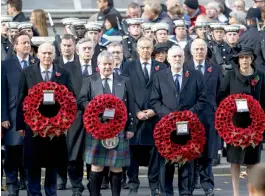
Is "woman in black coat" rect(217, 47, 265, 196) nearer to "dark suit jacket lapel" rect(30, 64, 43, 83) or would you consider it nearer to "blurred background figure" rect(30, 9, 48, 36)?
"dark suit jacket lapel" rect(30, 64, 43, 83)

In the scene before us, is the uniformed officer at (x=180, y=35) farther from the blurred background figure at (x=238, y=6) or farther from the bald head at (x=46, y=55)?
the bald head at (x=46, y=55)

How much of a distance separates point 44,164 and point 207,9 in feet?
29.8

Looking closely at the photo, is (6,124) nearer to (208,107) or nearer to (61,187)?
(61,187)

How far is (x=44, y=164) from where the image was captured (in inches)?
660

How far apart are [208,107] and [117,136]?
88.4 inches

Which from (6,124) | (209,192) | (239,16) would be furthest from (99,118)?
(239,16)

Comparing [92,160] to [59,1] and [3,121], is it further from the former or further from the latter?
[59,1]

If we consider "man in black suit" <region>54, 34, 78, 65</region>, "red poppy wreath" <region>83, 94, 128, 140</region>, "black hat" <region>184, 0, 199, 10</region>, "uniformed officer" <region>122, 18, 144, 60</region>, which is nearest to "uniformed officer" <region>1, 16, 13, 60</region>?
"man in black suit" <region>54, 34, 78, 65</region>

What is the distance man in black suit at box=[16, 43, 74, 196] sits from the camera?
54.9 feet

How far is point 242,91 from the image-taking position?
17.5 m

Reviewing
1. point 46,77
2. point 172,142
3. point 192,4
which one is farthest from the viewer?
point 192,4

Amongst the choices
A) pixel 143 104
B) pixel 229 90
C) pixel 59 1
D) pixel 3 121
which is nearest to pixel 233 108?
pixel 229 90

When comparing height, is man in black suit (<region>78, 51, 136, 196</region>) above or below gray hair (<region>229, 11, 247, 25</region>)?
below

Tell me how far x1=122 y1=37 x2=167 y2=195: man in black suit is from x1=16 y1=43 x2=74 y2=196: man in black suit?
1759mm
